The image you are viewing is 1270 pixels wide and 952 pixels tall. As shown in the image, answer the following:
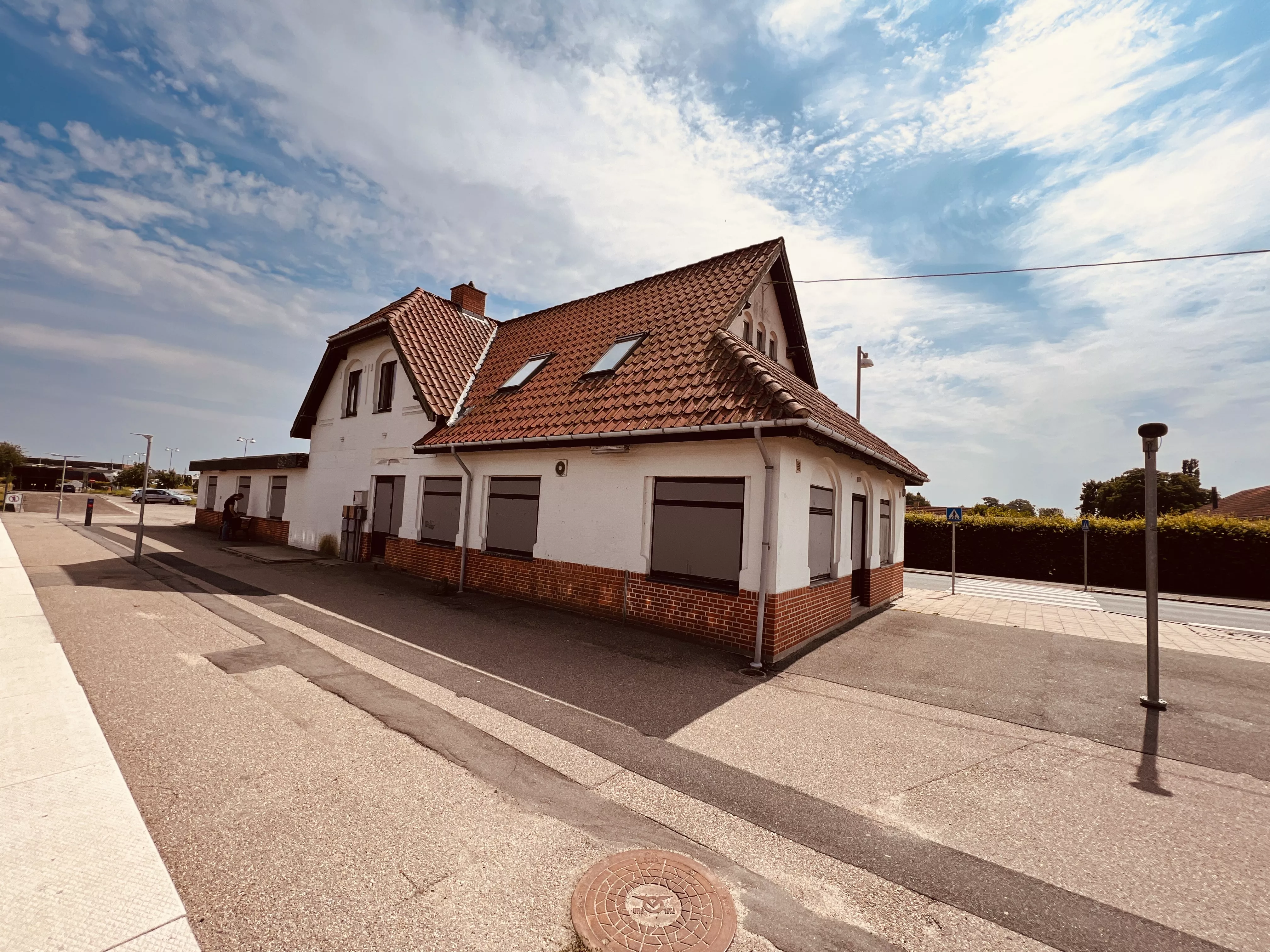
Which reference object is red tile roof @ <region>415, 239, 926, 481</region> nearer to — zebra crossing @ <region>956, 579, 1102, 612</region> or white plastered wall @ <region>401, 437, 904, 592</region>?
white plastered wall @ <region>401, 437, 904, 592</region>

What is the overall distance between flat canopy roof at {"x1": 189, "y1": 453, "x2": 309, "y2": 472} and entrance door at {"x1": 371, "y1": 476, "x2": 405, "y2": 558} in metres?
4.76

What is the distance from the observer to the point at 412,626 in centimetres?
848

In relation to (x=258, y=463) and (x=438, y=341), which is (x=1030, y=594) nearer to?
(x=438, y=341)

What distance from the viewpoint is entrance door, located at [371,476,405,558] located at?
1443cm

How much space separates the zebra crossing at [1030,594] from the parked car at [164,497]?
66.3m

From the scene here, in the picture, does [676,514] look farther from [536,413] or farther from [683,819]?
[683,819]

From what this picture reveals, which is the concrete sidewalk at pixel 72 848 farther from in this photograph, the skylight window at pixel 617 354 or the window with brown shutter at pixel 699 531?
the skylight window at pixel 617 354

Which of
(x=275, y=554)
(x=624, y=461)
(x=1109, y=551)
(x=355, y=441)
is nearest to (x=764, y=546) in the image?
(x=624, y=461)

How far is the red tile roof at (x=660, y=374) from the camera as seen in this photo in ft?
26.9

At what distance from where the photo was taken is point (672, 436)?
8.11m

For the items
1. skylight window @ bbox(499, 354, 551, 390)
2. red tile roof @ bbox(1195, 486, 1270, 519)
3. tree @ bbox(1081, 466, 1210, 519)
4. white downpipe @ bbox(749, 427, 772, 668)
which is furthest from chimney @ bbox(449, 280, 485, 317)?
→ tree @ bbox(1081, 466, 1210, 519)

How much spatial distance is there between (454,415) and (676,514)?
717 cm

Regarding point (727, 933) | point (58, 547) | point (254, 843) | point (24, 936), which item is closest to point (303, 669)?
point (254, 843)

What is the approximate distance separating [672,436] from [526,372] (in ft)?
20.1
